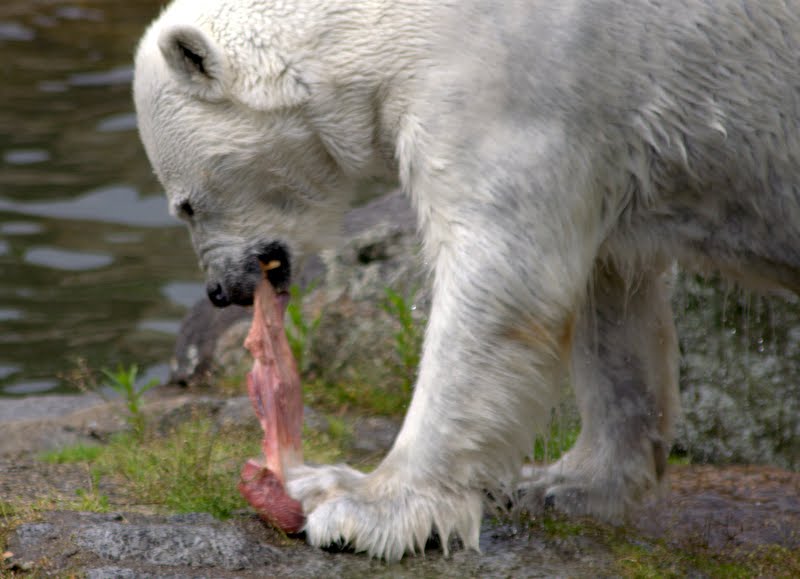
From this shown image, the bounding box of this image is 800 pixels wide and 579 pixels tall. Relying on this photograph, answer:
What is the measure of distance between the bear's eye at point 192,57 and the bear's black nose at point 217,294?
730mm

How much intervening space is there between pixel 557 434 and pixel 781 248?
5.63ft

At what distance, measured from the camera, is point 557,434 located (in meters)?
5.70

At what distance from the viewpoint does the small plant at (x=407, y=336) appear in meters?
6.33

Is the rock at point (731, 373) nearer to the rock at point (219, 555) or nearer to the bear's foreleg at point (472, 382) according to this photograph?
the bear's foreleg at point (472, 382)

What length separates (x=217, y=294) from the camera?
465cm

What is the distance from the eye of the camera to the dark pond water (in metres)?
9.46

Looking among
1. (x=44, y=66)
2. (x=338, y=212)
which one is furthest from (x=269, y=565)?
(x=44, y=66)

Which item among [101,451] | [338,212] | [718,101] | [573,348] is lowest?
[101,451]

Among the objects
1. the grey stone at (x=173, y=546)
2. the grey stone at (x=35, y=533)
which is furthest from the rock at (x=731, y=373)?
the grey stone at (x=35, y=533)

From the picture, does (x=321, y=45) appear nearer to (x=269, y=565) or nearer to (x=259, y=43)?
(x=259, y=43)

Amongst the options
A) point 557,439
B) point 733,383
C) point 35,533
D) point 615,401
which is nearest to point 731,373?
point 733,383

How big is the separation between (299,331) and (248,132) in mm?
2544

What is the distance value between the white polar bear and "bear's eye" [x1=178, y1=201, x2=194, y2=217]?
0.04 m

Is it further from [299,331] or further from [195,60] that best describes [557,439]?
[195,60]
